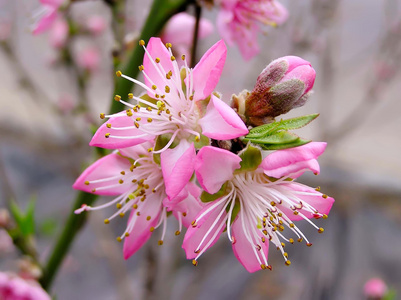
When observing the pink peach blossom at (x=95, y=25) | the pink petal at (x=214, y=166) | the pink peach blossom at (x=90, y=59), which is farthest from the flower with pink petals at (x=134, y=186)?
the pink peach blossom at (x=90, y=59)

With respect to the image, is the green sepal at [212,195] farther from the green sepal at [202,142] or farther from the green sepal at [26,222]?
the green sepal at [26,222]

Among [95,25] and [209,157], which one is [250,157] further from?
[95,25]

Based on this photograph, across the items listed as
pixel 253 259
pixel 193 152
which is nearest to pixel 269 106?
pixel 193 152

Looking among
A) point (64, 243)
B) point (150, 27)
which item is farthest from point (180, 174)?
point (64, 243)

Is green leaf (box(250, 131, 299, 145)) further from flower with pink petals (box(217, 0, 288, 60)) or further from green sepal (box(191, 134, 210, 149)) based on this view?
flower with pink petals (box(217, 0, 288, 60))

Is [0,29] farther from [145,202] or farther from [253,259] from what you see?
[253,259]

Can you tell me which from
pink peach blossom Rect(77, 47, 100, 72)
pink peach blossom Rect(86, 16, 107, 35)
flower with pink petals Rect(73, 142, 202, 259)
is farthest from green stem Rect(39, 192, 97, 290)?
pink peach blossom Rect(77, 47, 100, 72)
